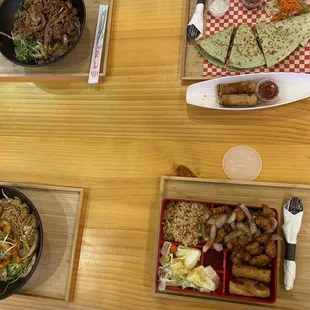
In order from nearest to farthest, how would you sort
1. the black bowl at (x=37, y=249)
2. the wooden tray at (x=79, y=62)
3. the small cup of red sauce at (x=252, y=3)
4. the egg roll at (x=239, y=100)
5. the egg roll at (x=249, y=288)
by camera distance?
the egg roll at (x=249, y=288)
the black bowl at (x=37, y=249)
the egg roll at (x=239, y=100)
the small cup of red sauce at (x=252, y=3)
the wooden tray at (x=79, y=62)

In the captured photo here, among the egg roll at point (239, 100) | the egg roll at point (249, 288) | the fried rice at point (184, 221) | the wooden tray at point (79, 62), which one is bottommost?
the egg roll at point (249, 288)

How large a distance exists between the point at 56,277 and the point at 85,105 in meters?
0.93

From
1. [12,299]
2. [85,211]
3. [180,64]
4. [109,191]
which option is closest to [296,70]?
[180,64]

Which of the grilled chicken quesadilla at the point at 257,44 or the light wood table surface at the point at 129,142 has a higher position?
the grilled chicken quesadilla at the point at 257,44

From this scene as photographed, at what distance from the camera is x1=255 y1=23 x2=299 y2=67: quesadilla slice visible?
5.42 ft

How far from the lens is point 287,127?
5.41ft

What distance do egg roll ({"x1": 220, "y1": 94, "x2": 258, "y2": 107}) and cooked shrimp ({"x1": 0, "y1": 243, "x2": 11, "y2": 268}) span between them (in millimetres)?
1288

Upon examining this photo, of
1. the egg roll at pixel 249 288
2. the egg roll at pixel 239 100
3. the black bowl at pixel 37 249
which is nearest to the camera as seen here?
the egg roll at pixel 249 288

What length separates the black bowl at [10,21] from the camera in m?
1.83

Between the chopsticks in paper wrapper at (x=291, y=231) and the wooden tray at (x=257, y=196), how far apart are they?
0.04m

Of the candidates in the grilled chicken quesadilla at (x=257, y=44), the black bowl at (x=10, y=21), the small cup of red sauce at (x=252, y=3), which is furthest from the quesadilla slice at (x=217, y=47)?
the black bowl at (x=10, y=21)

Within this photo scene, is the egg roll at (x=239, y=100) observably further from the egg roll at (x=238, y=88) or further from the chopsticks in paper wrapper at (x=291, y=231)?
the chopsticks in paper wrapper at (x=291, y=231)

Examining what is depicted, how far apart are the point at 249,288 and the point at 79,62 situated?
1.47m

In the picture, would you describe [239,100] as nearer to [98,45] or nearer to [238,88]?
[238,88]
